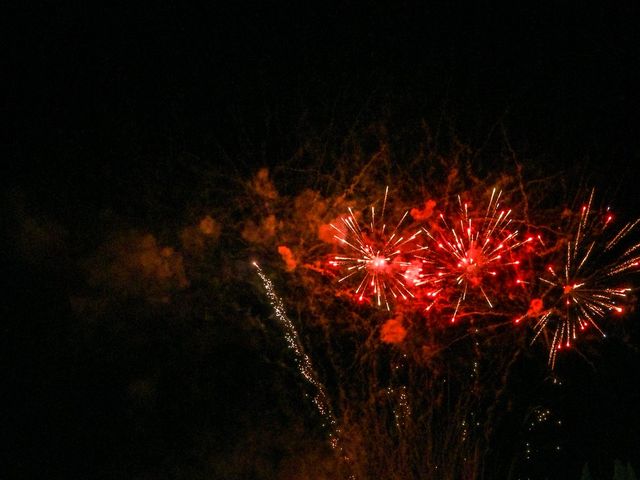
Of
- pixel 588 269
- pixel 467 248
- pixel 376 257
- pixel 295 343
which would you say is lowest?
pixel 295 343

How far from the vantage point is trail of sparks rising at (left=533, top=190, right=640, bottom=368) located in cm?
562

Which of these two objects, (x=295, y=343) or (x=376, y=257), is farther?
(x=295, y=343)

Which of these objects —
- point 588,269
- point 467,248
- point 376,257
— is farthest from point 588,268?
point 376,257

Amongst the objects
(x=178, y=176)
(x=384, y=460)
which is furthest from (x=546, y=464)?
(x=178, y=176)

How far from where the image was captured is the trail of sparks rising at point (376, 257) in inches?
214

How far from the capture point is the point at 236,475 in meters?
5.84

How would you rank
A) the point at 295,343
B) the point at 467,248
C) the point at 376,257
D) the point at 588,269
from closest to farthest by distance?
the point at 467,248
the point at 376,257
the point at 588,269
the point at 295,343

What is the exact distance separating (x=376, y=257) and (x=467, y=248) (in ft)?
2.75

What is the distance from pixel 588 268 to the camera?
5637mm

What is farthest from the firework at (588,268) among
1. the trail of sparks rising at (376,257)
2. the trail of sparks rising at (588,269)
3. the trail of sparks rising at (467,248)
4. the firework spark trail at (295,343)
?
the firework spark trail at (295,343)

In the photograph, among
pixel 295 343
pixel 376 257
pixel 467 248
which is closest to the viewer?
pixel 467 248

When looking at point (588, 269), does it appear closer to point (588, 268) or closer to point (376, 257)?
point (588, 268)

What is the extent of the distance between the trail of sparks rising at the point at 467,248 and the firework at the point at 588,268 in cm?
44

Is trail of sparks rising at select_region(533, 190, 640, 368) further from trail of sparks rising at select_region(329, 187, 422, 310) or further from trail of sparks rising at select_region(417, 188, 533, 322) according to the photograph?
trail of sparks rising at select_region(329, 187, 422, 310)
